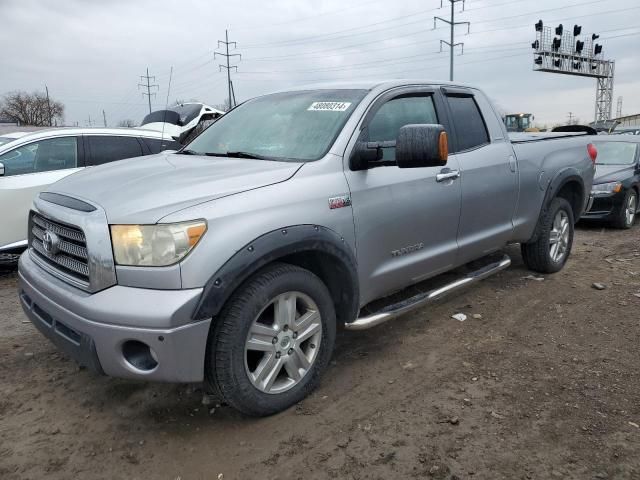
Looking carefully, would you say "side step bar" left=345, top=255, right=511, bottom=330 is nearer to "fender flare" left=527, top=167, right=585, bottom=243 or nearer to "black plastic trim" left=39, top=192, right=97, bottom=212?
"fender flare" left=527, top=167, right=585, bottom=243

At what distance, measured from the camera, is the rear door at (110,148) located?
6508 mm

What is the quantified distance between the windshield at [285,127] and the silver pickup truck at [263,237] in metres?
0.01

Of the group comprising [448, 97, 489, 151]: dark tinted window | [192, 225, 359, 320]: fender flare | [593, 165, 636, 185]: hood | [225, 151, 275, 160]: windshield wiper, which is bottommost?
[593, 165, 636, 185]: hood

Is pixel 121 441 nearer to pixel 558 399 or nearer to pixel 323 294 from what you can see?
pixel 323 294

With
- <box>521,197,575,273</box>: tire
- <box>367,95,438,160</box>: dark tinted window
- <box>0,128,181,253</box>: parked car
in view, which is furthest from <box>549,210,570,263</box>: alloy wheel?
<box>0,128,181,253</box>: parked car

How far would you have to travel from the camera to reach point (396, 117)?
3.64m

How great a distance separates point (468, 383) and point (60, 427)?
7.82 ft

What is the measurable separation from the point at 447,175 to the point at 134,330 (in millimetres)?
2408

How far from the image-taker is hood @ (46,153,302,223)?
251 centimetres

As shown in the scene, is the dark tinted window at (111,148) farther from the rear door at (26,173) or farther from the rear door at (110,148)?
the rear door at (26,173)

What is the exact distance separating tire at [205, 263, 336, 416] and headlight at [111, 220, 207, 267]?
0.36 metres

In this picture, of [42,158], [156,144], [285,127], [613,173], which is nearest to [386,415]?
[285,127]

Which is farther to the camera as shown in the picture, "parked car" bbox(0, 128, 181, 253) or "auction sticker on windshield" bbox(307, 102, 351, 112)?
"parked car" bbox(0, 128, 181, 253)

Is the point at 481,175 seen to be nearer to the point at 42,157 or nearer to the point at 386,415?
the point at 386,415
